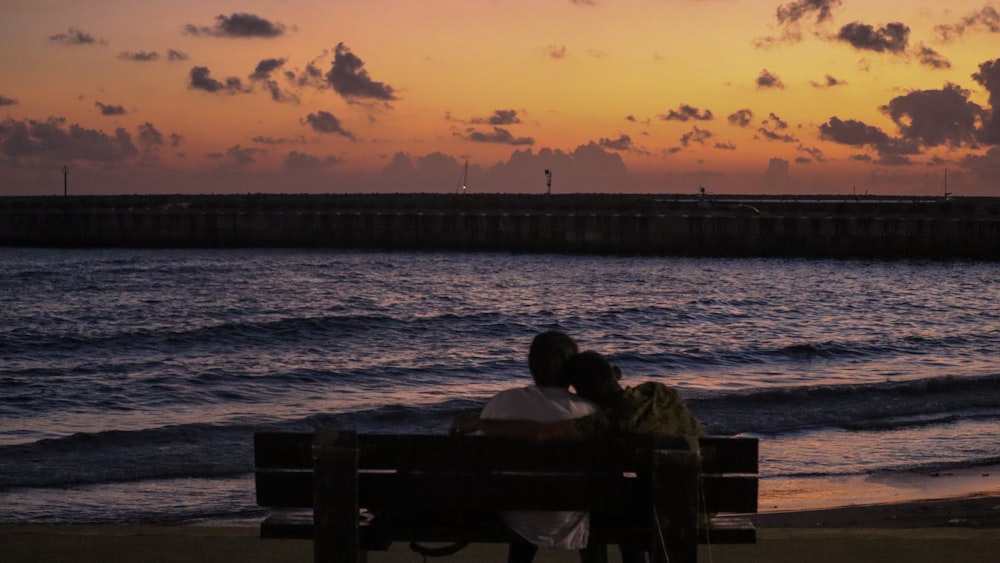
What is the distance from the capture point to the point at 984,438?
45.5 ft

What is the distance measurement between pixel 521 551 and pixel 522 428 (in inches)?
21.8

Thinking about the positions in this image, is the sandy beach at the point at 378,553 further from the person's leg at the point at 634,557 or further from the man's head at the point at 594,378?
the man's head at the point at 594,378

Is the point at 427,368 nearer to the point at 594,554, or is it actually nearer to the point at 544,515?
the point at 594,554

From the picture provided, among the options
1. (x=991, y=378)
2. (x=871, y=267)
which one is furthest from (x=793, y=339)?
(x=871, y=267)

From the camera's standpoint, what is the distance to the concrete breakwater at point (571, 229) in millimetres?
68500

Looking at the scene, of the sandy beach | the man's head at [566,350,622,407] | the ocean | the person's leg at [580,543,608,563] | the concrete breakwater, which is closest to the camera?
the man's head at [566,350,622,407]

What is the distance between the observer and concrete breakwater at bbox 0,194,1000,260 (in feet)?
225

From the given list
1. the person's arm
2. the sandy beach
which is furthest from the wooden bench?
the sandy beach

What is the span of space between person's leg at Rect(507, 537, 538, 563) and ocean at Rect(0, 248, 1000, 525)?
4.56 meters

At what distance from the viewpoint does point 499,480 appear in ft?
14.7

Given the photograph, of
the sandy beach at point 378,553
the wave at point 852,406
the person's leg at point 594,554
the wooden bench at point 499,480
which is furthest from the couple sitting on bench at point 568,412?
the wave at point 852,406

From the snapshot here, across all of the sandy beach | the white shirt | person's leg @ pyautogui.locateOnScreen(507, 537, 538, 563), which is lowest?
the sandy beach

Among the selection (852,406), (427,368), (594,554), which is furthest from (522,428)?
(427,368)

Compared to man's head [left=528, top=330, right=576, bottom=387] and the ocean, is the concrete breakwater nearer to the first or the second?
the ocean
